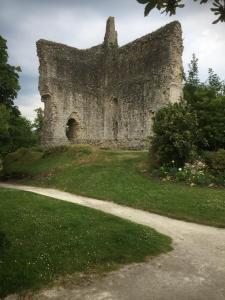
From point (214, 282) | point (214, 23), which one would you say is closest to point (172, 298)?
point (214, 282)

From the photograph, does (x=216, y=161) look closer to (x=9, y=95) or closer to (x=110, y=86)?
(x=9, y=95)

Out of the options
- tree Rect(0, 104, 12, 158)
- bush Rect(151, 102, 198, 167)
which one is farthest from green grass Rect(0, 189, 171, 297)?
tree Rect(0, 104, 12, 158)

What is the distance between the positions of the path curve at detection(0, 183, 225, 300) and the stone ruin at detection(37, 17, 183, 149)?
56.4 ft

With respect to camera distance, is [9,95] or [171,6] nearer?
[171,6]

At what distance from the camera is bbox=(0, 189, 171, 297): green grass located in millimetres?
8352

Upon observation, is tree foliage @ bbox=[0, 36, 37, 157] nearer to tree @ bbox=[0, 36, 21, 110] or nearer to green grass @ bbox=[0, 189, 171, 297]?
tree @ bbox=[0, 36, 21, 110]

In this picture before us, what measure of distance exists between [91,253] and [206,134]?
13.2 meters

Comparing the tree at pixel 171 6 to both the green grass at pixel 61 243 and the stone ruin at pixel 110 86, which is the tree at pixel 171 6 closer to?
the green grass at pixel 61 243

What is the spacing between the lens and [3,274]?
27.1 feet

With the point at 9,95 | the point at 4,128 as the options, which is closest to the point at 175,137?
the point at 4,128

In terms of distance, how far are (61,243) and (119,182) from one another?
9.09 metres

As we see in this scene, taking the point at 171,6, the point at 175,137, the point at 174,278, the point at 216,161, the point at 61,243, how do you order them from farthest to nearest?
the point at 175,137 < the point at 216,161 < the point at 61,243 < the point at 174,278 < the point at 171,6

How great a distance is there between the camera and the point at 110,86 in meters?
32.0

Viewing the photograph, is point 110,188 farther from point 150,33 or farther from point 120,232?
point 150,33
